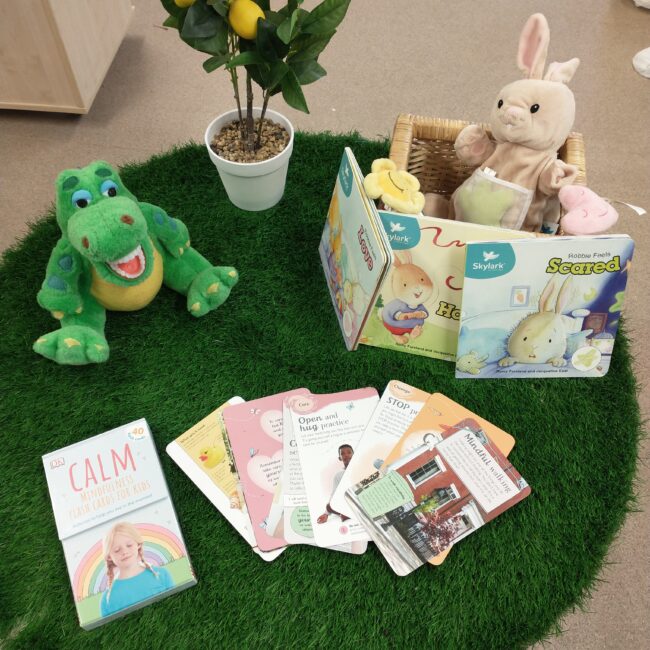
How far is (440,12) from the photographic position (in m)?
2.32

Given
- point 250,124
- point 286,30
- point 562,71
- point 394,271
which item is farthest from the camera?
point 250,124

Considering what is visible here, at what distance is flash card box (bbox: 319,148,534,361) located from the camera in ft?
3.90

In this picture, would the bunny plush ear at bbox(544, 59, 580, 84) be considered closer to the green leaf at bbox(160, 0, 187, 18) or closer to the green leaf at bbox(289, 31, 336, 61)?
the green leaf at bbox(289, 31, 336, 61)

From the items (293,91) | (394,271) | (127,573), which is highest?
(293,91)

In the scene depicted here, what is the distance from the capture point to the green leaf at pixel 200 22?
1116mm

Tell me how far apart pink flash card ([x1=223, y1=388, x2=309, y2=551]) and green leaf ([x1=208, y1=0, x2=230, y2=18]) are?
2.37 ft

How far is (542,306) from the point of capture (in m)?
1.23

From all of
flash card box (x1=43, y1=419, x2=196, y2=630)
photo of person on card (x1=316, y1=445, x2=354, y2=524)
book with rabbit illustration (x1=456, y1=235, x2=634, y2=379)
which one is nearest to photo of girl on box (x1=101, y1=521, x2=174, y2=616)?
flash card box (x1=43, y1=419, x2=196, y2=630)

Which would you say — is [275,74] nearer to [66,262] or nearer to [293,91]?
[293,91]

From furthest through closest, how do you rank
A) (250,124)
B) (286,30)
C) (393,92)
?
(393,92)
(250,124)
(286,30)

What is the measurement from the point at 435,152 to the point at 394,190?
0.32 meters

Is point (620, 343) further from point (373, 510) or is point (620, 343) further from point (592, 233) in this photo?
point (373, 510)

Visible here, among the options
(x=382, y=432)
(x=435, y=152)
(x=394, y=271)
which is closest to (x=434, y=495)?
(x=382, y=432)

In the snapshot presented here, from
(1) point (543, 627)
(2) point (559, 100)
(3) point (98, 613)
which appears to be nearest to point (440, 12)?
(2) point (559, 100)
